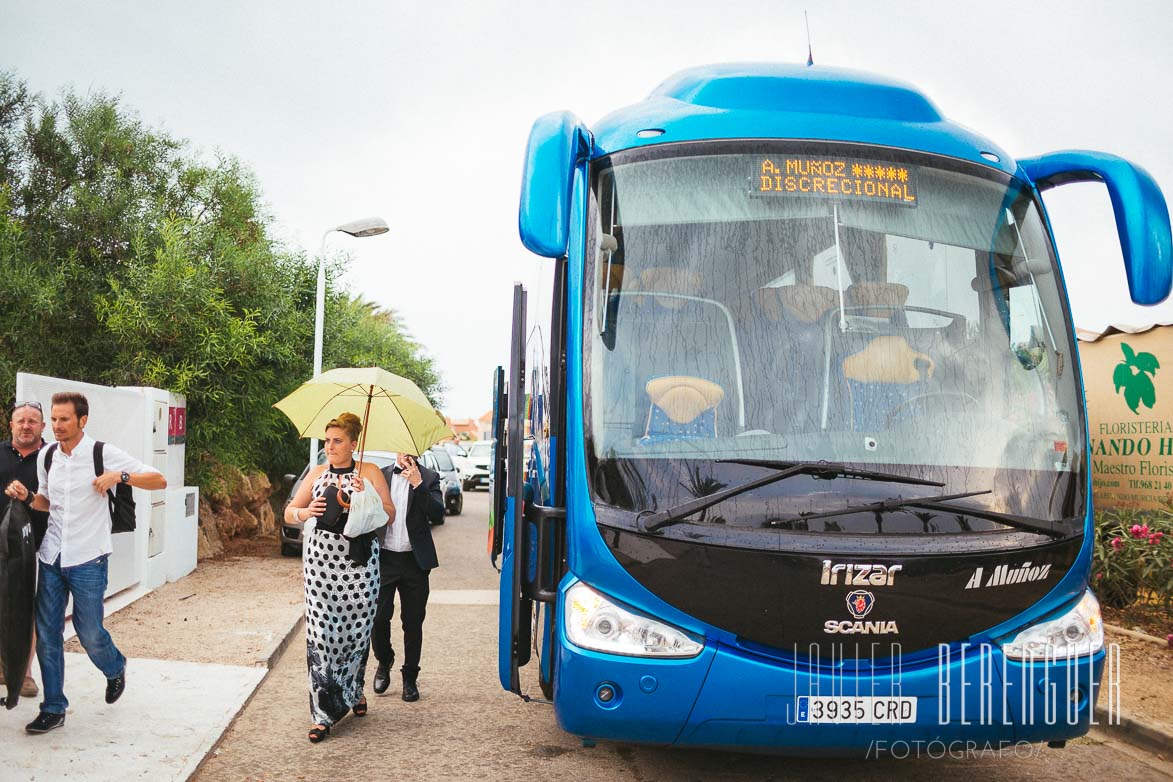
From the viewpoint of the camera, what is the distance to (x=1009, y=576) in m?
4.09

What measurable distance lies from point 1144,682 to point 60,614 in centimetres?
670

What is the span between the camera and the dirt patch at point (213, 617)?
26.6 ft

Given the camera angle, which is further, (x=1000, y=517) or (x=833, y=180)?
(x=833, y=180)

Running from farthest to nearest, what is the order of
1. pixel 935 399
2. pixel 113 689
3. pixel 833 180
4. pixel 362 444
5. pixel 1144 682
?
pixel 1144 682
pixel 362 444
pixel 113 689
pixel 833 180
pixel 935 399

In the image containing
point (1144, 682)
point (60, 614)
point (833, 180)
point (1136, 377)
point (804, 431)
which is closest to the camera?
point (804, 431)

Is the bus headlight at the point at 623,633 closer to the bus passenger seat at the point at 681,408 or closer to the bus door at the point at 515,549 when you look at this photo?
the bus door at the point at 515,549

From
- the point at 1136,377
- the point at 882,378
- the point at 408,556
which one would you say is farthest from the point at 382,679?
the point at 1136,377

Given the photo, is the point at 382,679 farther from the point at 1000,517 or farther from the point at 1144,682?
the point at 1144,682

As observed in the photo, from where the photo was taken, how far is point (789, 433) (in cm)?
418

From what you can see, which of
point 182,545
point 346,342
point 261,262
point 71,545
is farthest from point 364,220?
point 71,545

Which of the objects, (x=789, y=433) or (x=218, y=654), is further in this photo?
(x=218, y=654)

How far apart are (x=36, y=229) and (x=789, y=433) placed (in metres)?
15.4

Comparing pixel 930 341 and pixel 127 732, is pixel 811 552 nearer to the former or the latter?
pixel 930 341

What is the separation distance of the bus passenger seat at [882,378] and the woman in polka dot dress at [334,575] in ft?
9.29
